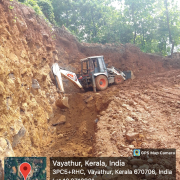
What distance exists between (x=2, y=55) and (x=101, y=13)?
61.2ft

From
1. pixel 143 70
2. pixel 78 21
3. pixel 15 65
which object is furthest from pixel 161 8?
pixel 15 65

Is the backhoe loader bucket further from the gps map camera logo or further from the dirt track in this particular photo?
the gps map camera logo

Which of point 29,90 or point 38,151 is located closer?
point 38,151

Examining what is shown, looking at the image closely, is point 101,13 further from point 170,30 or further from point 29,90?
point 29,90

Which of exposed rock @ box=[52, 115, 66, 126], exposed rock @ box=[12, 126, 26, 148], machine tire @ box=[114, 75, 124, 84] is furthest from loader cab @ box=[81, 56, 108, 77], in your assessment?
exposed rock @ box=[12, 126, 26, 148]

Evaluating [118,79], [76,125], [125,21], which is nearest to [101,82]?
[118,79]

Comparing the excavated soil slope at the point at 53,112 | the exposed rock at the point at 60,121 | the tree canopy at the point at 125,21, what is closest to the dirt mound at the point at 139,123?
the excavated soil slope at the point at 53,112

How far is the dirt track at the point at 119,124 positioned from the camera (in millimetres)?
4430

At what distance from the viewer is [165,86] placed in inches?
366

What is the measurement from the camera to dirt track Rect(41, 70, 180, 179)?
14.5 feet
